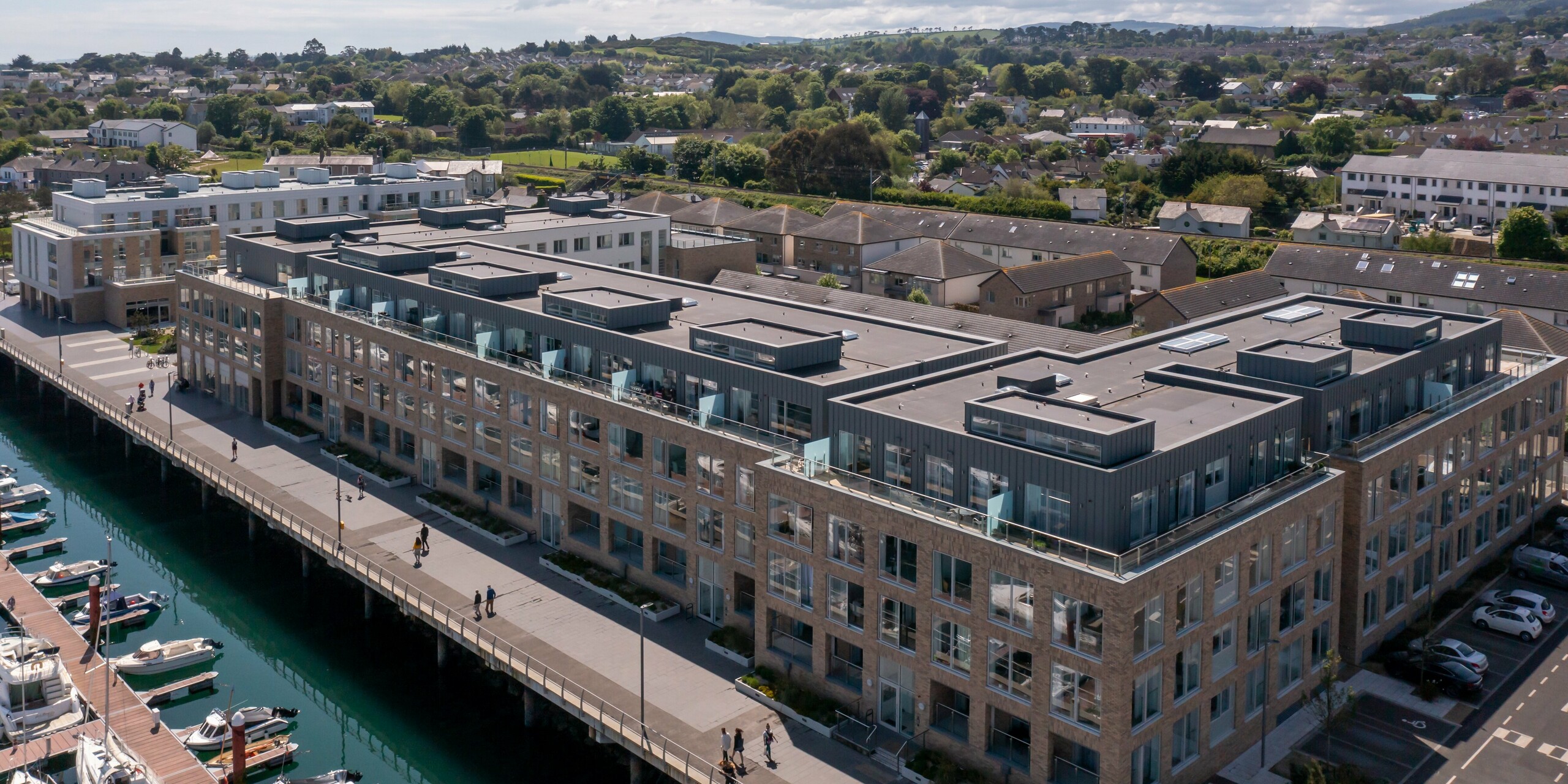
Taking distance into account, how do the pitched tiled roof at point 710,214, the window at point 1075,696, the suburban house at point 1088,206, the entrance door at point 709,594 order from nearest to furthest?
the window at point 1075,696 → the entrance door at point 709,594 → the pitched tiled roof at point 710,214 → the suburban house at point 1088,206

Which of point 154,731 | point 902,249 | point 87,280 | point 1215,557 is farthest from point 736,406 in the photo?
point 87,280

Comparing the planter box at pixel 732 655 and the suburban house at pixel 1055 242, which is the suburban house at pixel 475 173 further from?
the planter box at pixel 732 655

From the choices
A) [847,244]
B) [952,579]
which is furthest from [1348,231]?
[952,579]

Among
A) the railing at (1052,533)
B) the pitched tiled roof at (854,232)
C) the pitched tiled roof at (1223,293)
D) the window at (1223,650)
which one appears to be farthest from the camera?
the pitched tiled roof at (854,232)

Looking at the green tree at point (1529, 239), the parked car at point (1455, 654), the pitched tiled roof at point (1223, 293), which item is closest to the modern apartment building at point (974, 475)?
the parked car at point (1455, 654)

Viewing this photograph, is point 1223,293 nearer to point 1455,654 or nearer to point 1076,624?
point 1455,654
